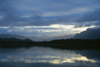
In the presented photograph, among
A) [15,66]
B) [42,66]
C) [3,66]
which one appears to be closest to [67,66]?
[42,66]

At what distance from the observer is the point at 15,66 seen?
38.0 ft

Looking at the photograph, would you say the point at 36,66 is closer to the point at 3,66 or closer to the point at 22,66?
the point at 22,66

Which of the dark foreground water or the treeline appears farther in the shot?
the treeline

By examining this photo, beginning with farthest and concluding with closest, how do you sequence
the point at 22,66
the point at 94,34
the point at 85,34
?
the point at 85,34 < the point at 94,34 < the point at 22,66

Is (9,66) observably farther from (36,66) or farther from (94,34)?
(94,34)

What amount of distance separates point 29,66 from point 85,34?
627 ft

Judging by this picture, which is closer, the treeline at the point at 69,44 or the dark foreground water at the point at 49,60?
the dark foreground water at the point at 49,60

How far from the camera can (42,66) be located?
11.7 meters

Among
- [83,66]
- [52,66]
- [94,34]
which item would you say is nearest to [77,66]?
[83,66]

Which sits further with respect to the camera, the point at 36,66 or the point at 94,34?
the point at 94,34

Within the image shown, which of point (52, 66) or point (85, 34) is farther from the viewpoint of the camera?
point (85, 34)

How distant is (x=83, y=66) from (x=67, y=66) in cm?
143

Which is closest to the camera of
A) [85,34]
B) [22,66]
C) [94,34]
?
[22,66]

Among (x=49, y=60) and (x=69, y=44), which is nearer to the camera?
(x=49, y=60)
